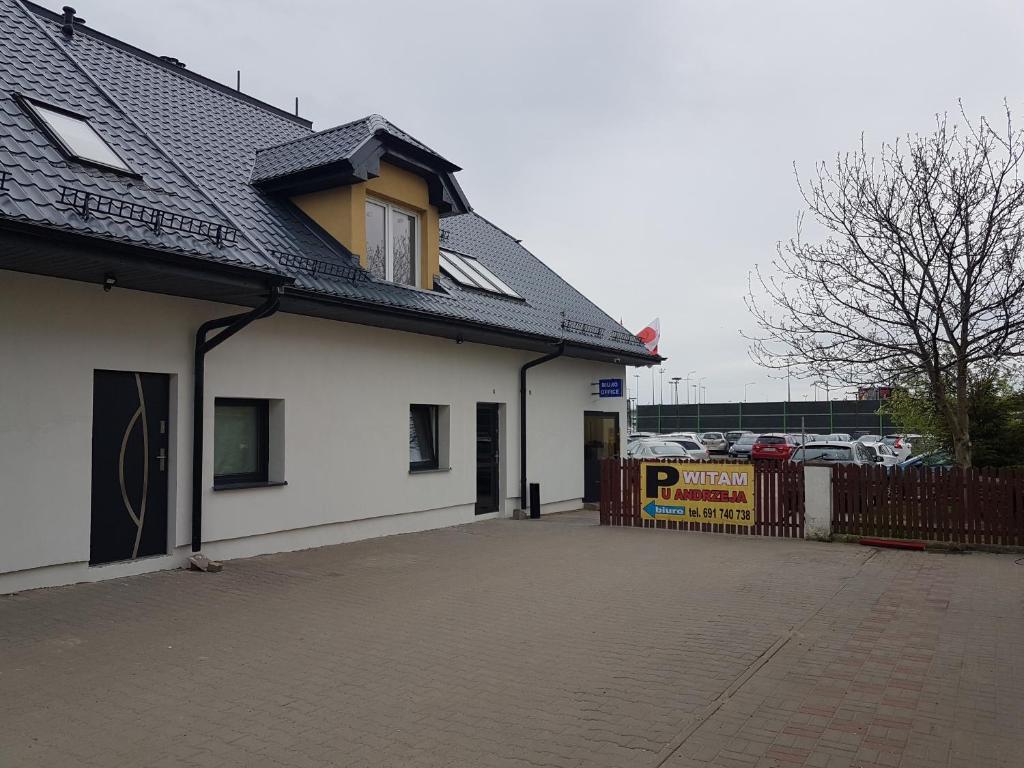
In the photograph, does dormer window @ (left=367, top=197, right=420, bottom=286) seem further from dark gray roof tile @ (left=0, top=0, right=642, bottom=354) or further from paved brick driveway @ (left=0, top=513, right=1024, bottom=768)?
paved brick driveway @ (left=0, top=513, right=1024, bottom=768)

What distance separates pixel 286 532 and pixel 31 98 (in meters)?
5.82

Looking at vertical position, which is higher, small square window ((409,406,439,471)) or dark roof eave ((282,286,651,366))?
dark roof eave ((282,286,651,366))

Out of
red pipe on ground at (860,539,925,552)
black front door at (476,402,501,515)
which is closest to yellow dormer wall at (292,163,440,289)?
black front door at (476,402,501,515)

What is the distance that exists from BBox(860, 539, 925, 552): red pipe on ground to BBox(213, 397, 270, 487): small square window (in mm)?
8720

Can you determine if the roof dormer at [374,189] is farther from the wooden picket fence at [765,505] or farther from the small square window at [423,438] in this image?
the wooden picket fence at [765,505]

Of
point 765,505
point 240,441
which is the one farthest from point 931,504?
point 240,441

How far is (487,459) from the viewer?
1499cm

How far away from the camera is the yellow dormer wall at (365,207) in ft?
39.6

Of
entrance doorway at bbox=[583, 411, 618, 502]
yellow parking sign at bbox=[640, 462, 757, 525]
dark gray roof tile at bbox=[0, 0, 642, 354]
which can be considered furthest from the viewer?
entrance doorway at bbox=[583, 411, 618, 502]

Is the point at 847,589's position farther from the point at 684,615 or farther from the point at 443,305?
the point at 443,305

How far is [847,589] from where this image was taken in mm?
8820

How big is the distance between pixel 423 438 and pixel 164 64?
26.2 ft

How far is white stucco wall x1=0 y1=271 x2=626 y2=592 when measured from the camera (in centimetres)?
768

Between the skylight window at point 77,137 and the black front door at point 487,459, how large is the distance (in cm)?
759
